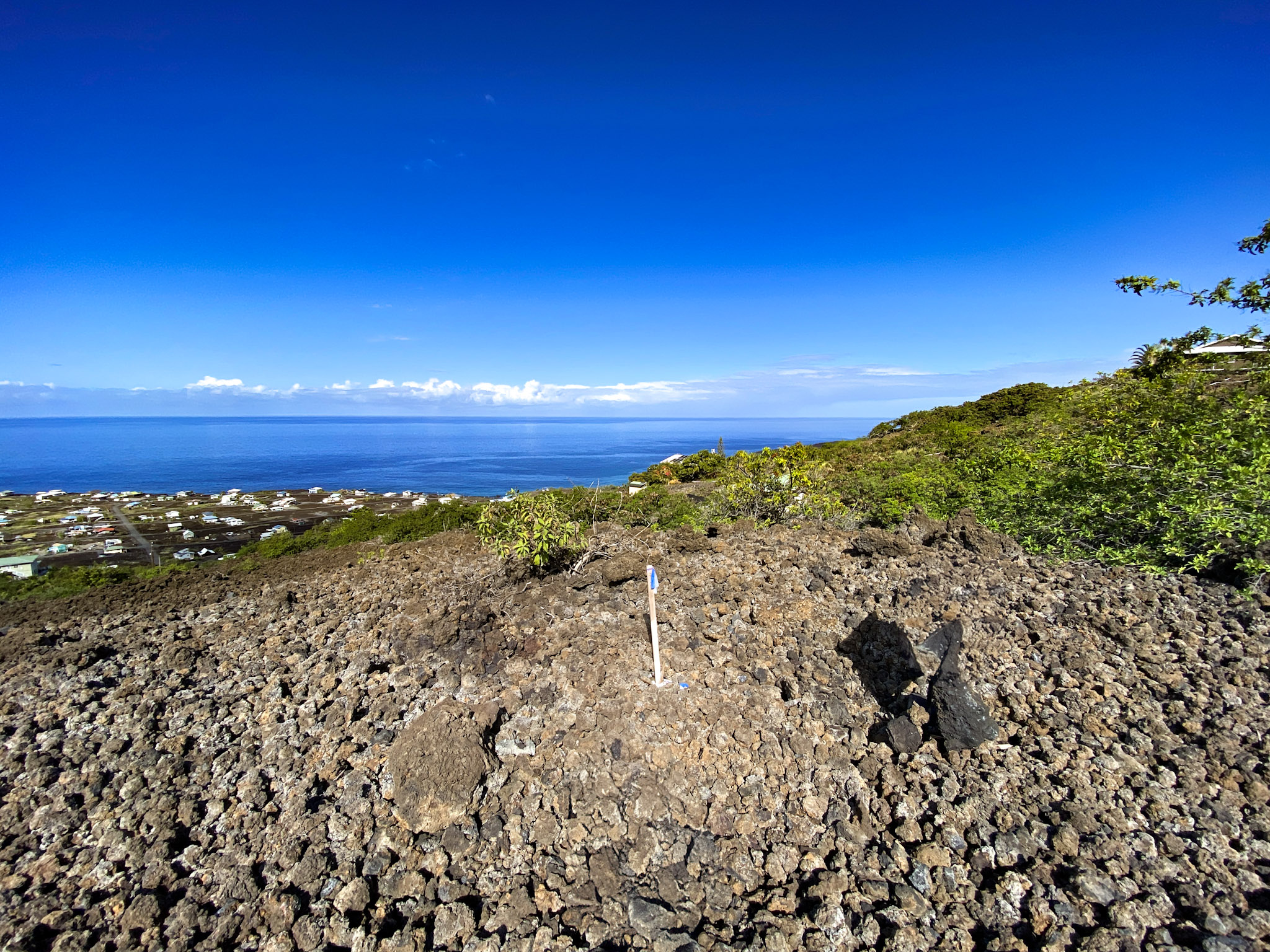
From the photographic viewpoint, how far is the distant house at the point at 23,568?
24.2ft

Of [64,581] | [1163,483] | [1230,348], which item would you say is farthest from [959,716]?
[64,581]

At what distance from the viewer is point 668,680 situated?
404cm

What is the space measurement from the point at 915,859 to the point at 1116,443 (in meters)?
6.24

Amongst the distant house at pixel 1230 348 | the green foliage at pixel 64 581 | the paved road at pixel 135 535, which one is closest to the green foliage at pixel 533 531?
the green foliage at pixel 64 581

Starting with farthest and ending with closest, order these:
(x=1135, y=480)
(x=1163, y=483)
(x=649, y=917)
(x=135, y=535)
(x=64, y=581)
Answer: (x=135, y=535)
(x=64, y=581)
(x=1135, y=480)
(x=1163, y=483)
(x=649, y=917)

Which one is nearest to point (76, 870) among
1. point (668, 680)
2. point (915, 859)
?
point (668, 680)

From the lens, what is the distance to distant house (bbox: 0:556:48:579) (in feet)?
24.2

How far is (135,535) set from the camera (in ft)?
37.2

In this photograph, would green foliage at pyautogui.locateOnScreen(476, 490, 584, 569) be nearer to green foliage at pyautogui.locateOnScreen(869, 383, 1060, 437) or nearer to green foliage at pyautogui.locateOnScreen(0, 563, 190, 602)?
green foliage at pyautogui.locateOnScreen(0, 563, 190, 602)

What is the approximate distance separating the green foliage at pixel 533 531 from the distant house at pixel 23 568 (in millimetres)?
6531

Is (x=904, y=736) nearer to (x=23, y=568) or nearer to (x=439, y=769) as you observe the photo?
(x=439, y=769)

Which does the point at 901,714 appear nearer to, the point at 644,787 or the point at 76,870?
the point at 644,787

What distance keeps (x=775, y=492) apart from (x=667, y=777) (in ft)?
20.6

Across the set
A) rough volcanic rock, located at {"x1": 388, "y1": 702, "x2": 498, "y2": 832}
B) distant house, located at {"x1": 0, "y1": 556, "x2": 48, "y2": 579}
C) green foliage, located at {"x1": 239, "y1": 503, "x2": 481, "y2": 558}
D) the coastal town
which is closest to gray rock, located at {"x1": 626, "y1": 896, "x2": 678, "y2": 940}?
rough volcanic rock, located at {"x1": 388, "y1": 702, "x2": 498, "y2": 832}
